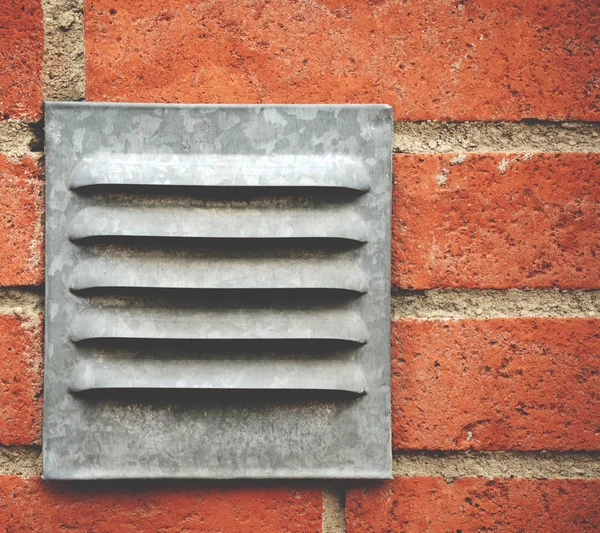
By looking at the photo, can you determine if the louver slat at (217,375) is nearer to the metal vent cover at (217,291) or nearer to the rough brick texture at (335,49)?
the metal vent cover at (217,291)

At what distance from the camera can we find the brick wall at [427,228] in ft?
1.62

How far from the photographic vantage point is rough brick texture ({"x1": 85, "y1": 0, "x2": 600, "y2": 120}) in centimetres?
49

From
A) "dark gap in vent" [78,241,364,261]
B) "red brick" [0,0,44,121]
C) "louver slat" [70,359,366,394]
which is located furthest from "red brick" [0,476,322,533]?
"red brick" [0,0,44,121]

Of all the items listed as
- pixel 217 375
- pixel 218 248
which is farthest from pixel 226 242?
pixel 217 375

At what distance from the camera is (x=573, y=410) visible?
1.64ft

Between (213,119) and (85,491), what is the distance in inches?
15.2

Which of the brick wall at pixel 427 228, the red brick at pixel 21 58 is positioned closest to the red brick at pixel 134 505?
the brick wall at pixel 427 228

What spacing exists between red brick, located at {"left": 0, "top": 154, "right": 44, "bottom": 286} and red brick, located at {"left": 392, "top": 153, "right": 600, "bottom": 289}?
35 centimetres

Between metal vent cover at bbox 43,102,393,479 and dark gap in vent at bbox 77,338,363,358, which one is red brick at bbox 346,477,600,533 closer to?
metal vent cover at bbox 43,102,393,479

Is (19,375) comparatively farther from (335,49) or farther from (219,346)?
(335,49)

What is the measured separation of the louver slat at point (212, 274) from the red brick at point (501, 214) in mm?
85

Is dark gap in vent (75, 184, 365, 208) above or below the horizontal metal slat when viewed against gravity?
above

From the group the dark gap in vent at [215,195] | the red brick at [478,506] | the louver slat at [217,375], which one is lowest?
the red brick at [478,506]

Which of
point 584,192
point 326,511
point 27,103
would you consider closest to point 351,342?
point 326,511
